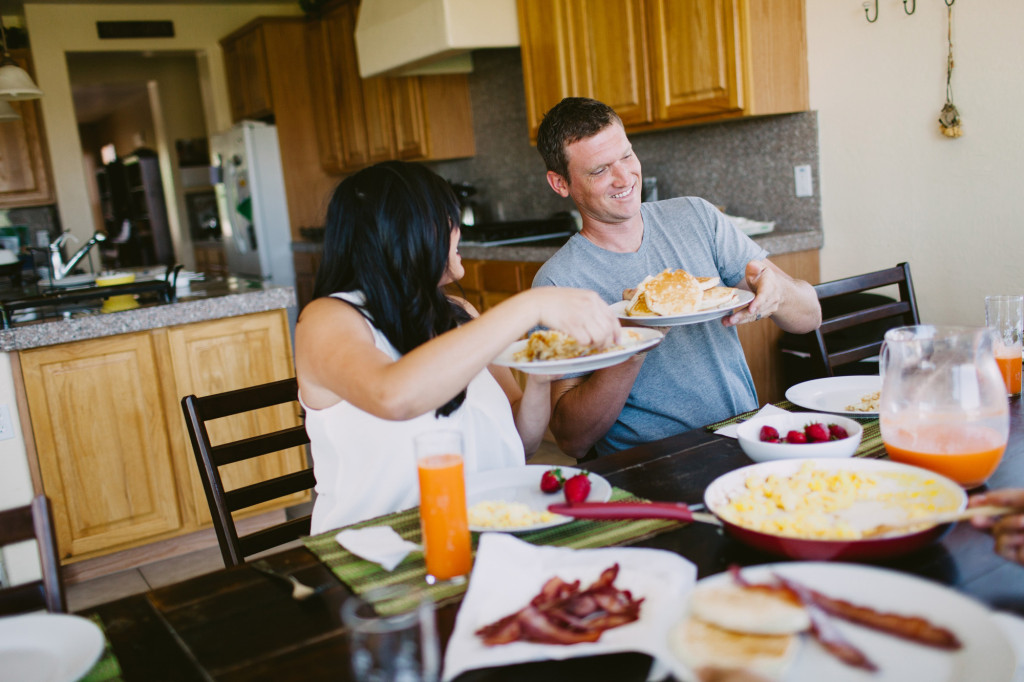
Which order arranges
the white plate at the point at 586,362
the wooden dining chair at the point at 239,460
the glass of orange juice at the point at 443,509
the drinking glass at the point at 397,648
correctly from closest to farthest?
1. the drinking glass at the point at 397,648
2. the glass of orange juice at the point at 443,509
3. the white plate at the point at 586,362
4. the wooden dining chair at the point at 239,460

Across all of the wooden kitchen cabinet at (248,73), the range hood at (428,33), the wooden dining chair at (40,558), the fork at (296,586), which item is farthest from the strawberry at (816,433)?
the wooden kitchen cabinet at (248,73)

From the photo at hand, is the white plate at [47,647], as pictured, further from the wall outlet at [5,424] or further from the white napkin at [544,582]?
the wall outlet at [5,424]

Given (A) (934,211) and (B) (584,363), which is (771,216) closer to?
(A) (934,211)

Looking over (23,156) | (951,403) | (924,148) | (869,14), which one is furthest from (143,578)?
(23,156)

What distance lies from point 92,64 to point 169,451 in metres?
6.19

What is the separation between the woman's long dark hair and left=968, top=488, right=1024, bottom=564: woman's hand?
2.66ft

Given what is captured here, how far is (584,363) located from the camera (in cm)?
122

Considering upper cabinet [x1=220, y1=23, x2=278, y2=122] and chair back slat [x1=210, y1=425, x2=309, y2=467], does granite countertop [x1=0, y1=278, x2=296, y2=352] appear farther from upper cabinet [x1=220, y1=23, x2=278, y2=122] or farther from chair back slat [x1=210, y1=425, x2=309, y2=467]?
upper cabinet [x1=220, y1=23, x2=278, y2=122]

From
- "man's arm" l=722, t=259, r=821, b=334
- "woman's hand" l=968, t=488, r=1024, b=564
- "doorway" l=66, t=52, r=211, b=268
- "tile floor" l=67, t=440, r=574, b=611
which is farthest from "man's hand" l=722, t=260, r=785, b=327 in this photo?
"doorway" l=66, t=52, r=211, b=268

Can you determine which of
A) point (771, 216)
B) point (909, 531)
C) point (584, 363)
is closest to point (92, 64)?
point (771, 216)

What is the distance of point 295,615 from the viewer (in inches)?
37.3

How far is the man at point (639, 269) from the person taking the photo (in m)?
1.82

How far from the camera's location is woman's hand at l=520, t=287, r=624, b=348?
3.94 ft

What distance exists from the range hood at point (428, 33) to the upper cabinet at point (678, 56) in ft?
0.94
